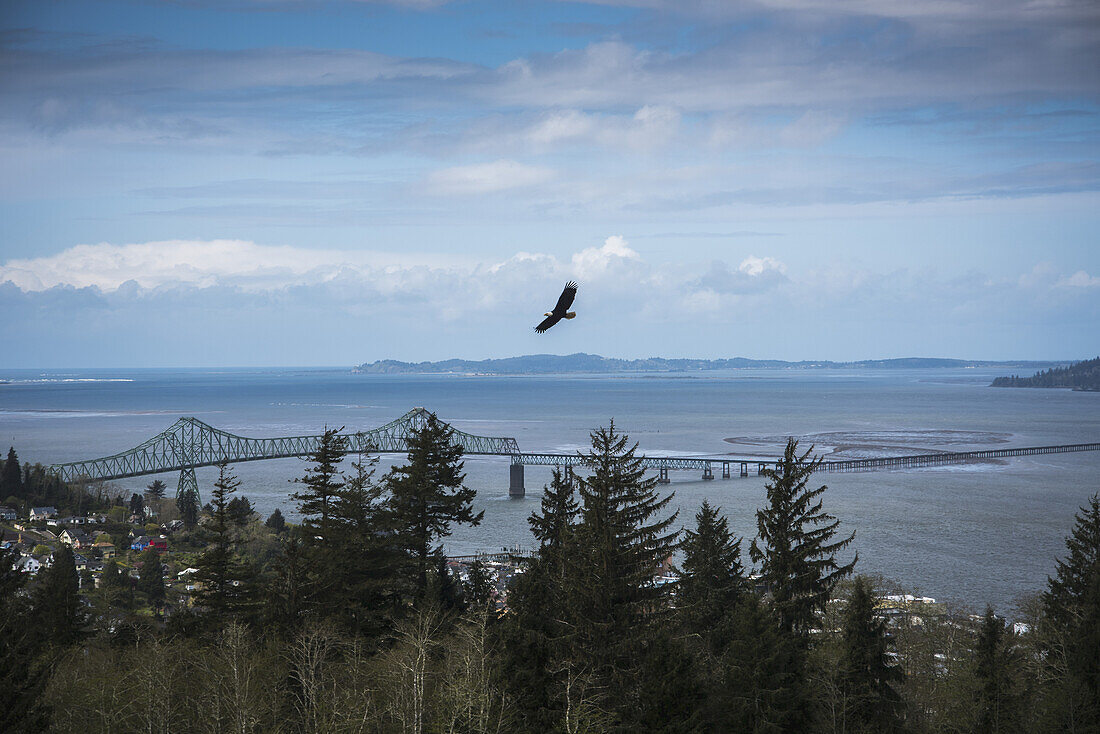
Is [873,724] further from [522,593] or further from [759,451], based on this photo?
[759,451]

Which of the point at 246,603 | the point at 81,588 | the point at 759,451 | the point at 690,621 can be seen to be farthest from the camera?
the point at 759,451

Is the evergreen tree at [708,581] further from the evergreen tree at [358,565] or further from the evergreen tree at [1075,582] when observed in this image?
the evergreen tree at [1075,582]

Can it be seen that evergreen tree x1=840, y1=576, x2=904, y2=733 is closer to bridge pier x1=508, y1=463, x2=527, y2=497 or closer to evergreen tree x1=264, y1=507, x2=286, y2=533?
evergreen tree x1=264, y1=507, x2=286, y2=533

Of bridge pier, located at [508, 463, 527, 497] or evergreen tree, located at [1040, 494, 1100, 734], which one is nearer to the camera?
evergreen tree, located at [1040, 494, 1100, 734]

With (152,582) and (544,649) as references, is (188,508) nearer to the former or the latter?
(152,582)

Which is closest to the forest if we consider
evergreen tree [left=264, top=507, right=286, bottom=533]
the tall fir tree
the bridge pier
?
the tall fir tree

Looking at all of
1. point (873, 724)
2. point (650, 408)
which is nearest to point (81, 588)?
point (873, 724)


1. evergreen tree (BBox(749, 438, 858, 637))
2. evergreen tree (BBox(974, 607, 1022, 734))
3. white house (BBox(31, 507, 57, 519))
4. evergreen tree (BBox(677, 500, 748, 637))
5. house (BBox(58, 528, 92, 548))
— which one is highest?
evergreen tree (BBox(749, 438, 858, 637))
